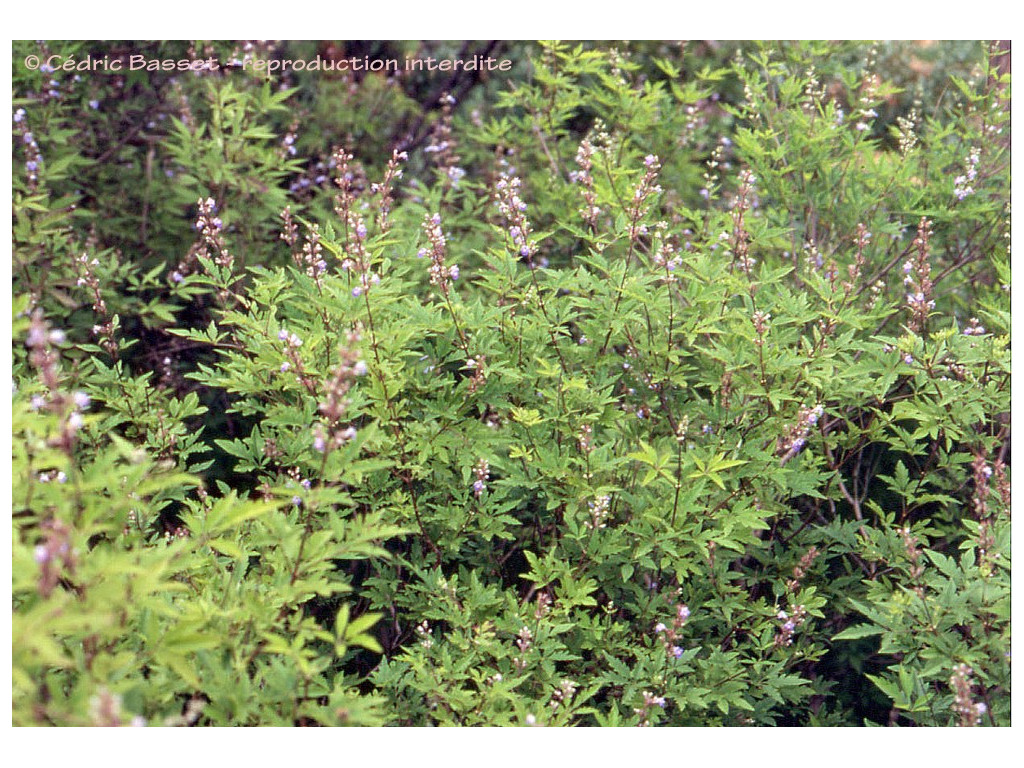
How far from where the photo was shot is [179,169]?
15.8 feet

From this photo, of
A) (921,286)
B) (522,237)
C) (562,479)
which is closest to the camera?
(562,479)

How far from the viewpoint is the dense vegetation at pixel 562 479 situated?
6.46ft

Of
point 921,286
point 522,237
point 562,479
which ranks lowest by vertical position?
point 562,479

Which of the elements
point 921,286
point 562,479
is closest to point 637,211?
point 562,479

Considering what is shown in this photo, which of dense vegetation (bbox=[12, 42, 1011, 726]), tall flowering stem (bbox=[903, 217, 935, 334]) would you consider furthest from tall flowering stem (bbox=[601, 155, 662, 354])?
tall flowering stem (bbox=[903, 217, 935, 334])

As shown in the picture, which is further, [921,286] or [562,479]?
[921,286]

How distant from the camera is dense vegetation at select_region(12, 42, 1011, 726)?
1.97m

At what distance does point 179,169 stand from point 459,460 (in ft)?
9.86

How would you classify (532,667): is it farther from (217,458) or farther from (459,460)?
(217,458)

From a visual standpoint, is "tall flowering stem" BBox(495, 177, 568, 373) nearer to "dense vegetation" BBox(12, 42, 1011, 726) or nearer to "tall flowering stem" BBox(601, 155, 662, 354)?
"dense vegetation" BBox(12, 42, 1011, 726)

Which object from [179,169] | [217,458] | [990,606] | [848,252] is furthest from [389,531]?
[179,169]

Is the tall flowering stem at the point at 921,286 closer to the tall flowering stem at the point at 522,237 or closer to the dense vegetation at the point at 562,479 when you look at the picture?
the dense vegetation at the point at 562,479

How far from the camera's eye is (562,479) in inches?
108

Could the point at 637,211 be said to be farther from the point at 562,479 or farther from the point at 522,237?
the point at 562,479
